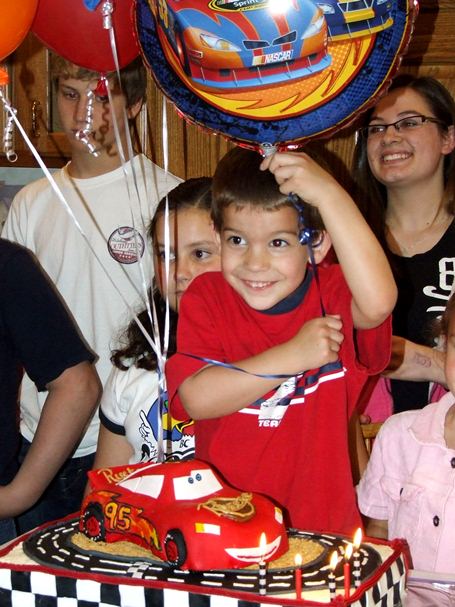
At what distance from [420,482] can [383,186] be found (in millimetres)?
907

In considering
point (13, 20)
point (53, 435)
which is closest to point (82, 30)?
point (13, 20)

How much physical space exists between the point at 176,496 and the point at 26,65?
2105 mm

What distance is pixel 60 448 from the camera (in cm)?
149

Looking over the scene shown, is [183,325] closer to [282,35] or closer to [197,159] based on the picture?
[282,35]

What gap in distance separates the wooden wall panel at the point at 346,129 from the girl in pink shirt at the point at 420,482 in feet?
3.22

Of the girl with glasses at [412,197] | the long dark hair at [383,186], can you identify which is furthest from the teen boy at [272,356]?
the long dark hair at [383,186]

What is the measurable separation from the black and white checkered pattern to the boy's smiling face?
406 mm

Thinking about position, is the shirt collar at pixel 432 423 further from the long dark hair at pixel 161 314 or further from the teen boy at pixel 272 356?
the long dark hair at pixel 161 314

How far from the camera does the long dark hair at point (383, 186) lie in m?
1.94

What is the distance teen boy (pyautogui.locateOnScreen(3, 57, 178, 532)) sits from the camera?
5.92 feet

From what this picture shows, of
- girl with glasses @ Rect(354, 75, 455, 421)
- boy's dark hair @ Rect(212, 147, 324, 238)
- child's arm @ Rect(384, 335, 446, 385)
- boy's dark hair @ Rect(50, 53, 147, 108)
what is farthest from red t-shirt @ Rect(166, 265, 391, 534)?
boy's dark hair @ Rect(50, 53, 147, 108)

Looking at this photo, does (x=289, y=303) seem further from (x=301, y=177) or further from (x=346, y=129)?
(x=346, y=129)

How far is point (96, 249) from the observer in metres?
1.92

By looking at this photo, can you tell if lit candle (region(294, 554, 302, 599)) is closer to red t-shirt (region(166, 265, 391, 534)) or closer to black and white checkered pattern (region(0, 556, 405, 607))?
black and white checkered pattern (region(0, 556, 405, 607))
